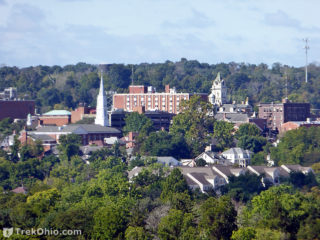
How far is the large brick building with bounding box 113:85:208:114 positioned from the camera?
501ft

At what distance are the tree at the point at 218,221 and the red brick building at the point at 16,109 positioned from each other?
8434cm

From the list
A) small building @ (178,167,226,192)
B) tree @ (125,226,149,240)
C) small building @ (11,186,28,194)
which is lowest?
small building @ (11,186,28,194)

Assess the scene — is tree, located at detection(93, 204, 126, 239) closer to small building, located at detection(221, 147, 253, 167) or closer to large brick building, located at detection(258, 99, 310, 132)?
small building, located at detection(221, 147, 253, 167)

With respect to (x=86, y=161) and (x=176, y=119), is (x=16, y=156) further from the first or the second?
(x=176, y=119)

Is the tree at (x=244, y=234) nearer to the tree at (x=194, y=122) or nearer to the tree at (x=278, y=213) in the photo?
the tree at (x=278, y=213)

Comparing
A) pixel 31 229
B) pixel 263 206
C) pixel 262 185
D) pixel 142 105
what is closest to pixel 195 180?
pixel 262 185

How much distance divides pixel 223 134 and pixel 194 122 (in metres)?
→ 5.17

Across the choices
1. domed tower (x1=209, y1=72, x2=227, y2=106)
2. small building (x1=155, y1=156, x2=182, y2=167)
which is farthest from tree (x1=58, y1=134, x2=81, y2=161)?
domed tower (x1=209, y1=72, x2=227, y2=106)

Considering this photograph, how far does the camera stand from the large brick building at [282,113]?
464 ft

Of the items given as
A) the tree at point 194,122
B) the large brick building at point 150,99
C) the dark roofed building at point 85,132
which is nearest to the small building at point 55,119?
the large brick building at point 150,99

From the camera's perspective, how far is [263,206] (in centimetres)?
7338

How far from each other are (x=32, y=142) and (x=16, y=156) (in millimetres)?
4755

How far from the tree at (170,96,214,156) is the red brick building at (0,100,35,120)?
27386 millimetres

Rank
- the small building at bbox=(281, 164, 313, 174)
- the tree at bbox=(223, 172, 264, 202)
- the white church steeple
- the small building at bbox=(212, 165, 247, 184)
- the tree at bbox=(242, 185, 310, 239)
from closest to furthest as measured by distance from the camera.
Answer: the tree at bbox=(242, 185, 310, 239), the tree at bbox=(223, 172, 264, 202), the small building at bbox=(212, 165, 247, 184), the small building at bbox=(281, 164, 313, 174), the white church steeple
